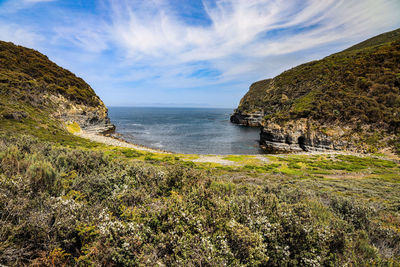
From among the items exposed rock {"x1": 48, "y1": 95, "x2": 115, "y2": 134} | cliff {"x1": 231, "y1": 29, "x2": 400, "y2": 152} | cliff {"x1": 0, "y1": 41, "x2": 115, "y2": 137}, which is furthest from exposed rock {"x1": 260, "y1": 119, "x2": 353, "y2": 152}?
exposed rock {"x1": 48, "y1": 95, "x2": 115, "y2": 134}

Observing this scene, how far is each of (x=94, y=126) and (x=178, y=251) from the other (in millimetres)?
66047

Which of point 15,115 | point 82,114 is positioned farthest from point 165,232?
point 82,114

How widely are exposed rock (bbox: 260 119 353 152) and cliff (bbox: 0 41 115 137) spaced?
50529mm

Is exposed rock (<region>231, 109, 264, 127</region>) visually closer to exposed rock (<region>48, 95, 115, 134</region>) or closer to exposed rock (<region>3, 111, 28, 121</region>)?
exposed rock (<region>48, 95, 115, 134</region>)

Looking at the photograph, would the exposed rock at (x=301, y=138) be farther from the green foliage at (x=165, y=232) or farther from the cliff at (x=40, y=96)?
the cliff at (x=40, y=96)

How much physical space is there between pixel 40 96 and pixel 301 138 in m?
68.3

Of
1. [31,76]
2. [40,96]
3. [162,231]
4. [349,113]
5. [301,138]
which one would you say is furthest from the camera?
[31,76]

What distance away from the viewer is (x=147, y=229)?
11.4 ft

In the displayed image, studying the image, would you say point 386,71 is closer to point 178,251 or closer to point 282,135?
point 282,135

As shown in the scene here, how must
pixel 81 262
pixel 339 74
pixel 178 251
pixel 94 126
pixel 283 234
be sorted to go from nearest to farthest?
1. pixel 81 262
2. pixel 178 251
3. pixel 283 234
4. pixel 339 74
5. pixel 94 126

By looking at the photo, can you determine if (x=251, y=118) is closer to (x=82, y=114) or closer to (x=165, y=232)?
(x=82, y=114)

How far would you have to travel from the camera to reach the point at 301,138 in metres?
44.0

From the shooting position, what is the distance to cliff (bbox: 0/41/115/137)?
3445 cm

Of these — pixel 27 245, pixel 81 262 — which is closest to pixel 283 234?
pixel 81 262
